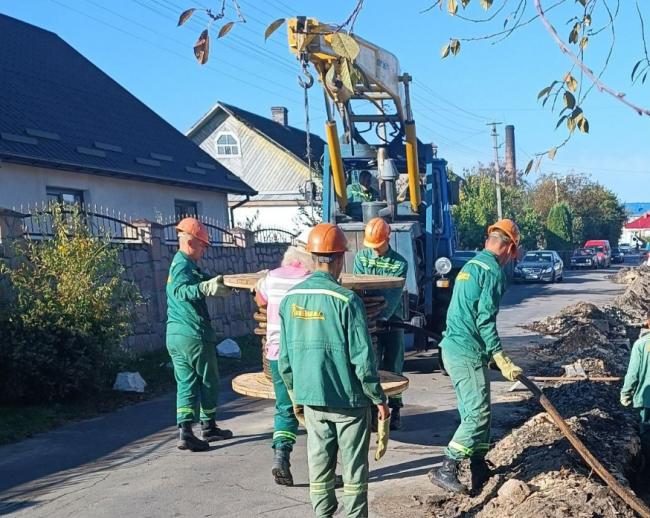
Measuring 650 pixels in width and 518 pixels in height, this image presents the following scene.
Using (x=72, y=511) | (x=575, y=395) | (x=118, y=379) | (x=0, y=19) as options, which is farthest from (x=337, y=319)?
(x=0, y=19)

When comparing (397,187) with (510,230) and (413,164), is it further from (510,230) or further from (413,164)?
(510,230)

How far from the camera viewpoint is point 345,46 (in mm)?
2887

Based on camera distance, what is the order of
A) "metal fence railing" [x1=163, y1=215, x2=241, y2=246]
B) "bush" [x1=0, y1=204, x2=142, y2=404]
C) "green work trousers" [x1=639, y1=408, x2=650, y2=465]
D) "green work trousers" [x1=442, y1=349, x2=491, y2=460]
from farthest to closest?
"metal fence railing" [x1=163, y1=215, x2=241, y2=246] < "bush" [x1=0, y1=204, x2=142, y2=404] < "green work trousers" [x1=639, y1=408, x2=650, y2=465] < "green work trousers" [x1=442, y1=349, x2=491, y2=460]

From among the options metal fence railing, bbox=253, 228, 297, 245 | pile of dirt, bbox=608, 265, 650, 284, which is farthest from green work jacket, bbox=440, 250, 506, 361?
pile of dirt, bbox=608, 265, 650, 284

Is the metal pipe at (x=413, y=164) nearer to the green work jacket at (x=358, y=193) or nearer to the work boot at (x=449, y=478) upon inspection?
the green work jacket at (x=358, y=193)

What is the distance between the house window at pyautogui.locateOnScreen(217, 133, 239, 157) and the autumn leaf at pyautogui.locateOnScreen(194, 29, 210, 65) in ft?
112

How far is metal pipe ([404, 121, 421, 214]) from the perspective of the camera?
36.3ft

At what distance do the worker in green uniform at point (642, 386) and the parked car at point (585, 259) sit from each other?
149ft

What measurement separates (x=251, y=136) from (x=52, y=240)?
90.8 feet

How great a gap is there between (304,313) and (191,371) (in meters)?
2.83

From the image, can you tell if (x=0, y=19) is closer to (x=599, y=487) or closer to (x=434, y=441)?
(x=434, y=441)

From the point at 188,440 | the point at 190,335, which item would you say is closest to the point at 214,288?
the point at 190,335

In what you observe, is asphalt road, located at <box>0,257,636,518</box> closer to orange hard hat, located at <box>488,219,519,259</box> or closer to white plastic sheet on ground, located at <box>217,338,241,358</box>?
Answer: orange hard hat, located at <box>488,219,519,259</box>

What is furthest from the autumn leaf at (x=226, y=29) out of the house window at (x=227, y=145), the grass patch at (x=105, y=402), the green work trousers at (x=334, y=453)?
the house window at (x=227, y=145)
